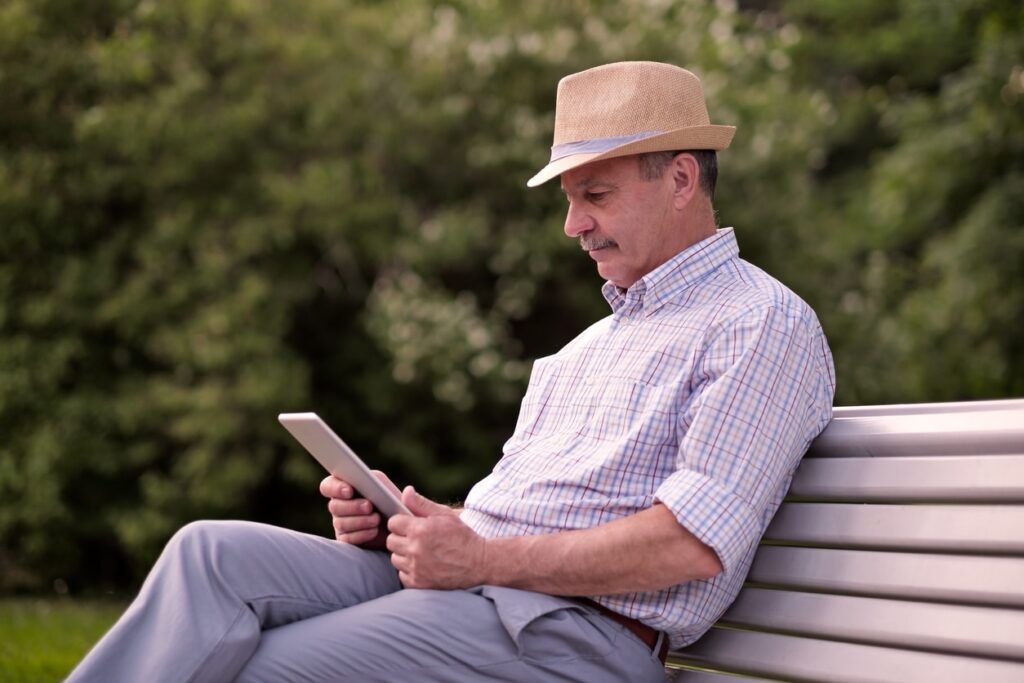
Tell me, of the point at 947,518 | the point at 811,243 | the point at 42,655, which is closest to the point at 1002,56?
the point at 811,243

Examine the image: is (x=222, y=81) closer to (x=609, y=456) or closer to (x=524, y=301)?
(x=524, y=301)

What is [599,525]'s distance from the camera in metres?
2.48

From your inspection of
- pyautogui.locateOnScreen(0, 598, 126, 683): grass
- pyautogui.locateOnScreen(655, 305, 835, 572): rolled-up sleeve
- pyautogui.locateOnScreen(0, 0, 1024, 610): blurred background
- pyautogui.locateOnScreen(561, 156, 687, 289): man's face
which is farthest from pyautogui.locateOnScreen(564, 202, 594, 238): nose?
pyautogui.locateOnScreen(0, 0, 1024, 610): blurred background

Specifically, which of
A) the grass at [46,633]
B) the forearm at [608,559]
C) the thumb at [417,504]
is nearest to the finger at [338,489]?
the thumb at [417,504]

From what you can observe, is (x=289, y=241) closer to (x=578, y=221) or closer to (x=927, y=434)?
(x=578, y=221)

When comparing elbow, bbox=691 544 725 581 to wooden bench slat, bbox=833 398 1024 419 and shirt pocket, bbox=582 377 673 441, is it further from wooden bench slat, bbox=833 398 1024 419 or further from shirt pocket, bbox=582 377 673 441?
wooden bench slat, bbox=833 398 1024 419

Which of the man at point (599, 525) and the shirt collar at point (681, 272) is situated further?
the shirt collar at point (681, 272)

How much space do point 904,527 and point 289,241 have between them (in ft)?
24.4

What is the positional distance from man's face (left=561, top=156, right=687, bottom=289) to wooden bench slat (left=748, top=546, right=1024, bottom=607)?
0.67m

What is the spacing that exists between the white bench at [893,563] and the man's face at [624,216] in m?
0.53

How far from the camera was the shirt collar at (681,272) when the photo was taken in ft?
9.10

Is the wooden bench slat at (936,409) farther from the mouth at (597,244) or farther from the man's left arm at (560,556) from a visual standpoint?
the mouth at (597,244)

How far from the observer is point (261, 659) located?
2434 millimetres

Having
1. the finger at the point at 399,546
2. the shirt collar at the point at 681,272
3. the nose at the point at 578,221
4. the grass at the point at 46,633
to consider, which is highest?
the nose at the point at 578,221
